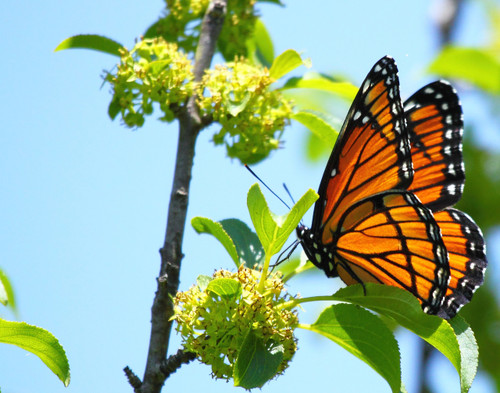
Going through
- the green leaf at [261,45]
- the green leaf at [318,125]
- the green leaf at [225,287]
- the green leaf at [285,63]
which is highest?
the green leaf at [261,45]

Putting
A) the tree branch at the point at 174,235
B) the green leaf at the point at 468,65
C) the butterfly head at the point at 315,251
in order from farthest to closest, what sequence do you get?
the green leaf at the point at 468,65, the butterfly head at the point at 315,251, the tree branch at the point at 174,235

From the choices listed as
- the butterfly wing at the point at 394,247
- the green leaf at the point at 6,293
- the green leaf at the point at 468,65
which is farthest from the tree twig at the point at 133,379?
the green leaf at the point at 468,65

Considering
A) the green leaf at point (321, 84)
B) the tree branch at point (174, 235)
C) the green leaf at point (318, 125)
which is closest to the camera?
the tree branch at point (174, 235)

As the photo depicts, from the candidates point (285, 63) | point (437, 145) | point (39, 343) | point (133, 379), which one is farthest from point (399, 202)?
point (39, 343)

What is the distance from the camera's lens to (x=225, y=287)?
9.02 ft

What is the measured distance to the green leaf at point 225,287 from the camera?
2711 mm

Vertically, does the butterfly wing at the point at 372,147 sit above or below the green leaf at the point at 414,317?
above

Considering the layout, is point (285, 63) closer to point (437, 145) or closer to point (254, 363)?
point (437, 145)

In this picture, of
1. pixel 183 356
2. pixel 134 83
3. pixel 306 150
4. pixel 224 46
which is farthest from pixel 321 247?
pixel 306 150

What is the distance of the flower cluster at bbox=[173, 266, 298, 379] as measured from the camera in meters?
2.81

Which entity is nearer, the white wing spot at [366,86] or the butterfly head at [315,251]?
the white wing spot at [366,86]

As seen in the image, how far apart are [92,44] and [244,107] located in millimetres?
1032

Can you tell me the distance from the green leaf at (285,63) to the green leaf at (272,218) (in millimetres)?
1206

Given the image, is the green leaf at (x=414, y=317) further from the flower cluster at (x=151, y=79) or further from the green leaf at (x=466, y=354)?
the flower cluster at (x=151, y=79)
